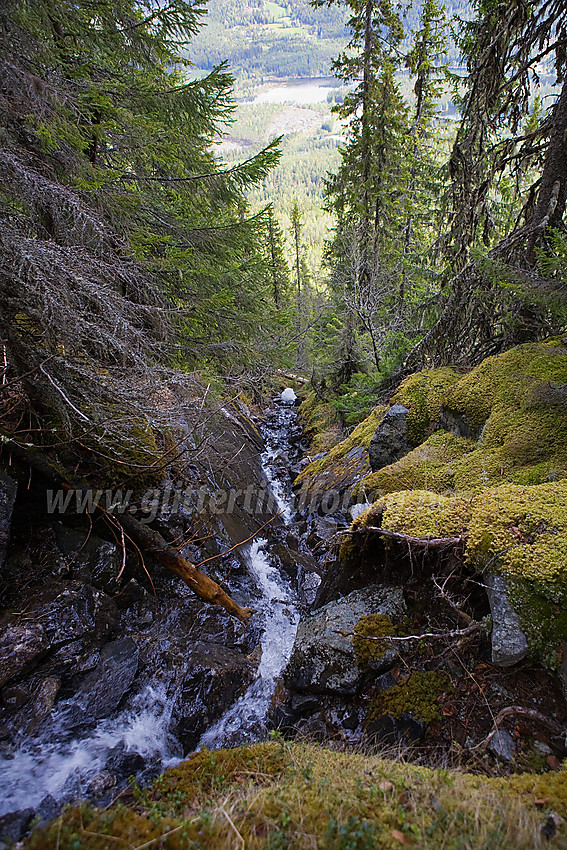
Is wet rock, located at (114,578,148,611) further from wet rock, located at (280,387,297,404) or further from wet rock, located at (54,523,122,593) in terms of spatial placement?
wet rock, located at (280,387,297,404)

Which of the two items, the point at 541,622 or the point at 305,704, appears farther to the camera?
the point at 305,704

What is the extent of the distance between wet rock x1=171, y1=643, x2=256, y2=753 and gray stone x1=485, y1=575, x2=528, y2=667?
3097mm

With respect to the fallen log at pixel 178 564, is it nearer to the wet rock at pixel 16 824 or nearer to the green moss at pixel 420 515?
the green moss at pixel 420 515

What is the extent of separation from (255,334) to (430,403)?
3.67 metres

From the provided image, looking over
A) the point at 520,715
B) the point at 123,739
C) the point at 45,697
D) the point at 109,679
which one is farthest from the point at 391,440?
the point at 45,697

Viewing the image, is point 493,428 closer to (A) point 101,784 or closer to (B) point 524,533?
(B) point 524,533

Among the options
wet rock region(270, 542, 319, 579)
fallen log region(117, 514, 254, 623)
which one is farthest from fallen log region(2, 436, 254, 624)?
wet rock region(270, 542, 319, 579)

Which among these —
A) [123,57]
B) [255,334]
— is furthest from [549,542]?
[123,57]

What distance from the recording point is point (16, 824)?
2.26 metres

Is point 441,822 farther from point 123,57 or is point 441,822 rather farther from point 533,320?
point 123,57

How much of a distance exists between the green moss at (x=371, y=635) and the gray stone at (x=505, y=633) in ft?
3.33

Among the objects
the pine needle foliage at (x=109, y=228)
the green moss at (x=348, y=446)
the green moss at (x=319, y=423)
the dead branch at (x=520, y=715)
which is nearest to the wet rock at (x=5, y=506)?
the pine needle foliage at (x=109, y=228)

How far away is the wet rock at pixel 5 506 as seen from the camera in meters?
3.66

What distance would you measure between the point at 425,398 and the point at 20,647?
20.5 feet
